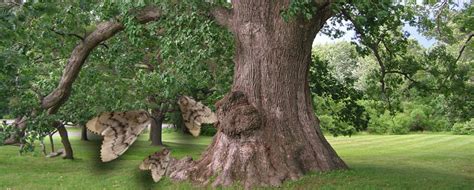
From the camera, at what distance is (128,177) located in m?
1.10

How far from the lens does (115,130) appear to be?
3.04ft

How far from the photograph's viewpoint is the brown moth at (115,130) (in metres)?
0.92

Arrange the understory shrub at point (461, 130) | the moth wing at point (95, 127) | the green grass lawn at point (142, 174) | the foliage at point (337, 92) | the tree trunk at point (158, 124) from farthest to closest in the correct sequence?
the understory shrub at point (461, 130)
the foliage at point (337, 92)
the tree trunk at point (158, 124)
the green grass lawn at point (142, 174)
the moth wing at point (95, 127)

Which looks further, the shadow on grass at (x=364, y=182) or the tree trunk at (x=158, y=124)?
the shadow on grass at (x=364, y=182)

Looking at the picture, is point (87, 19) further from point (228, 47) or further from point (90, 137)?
point (90, 137)

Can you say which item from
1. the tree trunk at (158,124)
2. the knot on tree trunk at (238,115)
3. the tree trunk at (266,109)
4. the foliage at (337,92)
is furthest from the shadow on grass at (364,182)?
the tree trunk at (158,124)

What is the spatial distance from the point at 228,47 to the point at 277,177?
317 centimetres

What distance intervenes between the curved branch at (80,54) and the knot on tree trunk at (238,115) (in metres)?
2.46

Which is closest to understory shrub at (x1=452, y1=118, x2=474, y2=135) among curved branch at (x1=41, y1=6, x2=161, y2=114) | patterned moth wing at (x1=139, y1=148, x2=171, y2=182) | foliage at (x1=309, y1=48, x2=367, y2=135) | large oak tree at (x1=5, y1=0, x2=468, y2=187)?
foliage at (x1=309, y1=48, x2=367, y2=135)

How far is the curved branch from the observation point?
8500mm

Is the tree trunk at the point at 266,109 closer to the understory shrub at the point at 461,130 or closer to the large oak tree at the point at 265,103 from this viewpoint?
the large oak tree at the point at 265,103

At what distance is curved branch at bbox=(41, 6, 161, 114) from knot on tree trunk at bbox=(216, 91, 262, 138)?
2.46 metres

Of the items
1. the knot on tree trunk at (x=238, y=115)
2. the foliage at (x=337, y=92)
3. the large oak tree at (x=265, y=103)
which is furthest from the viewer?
the foliage at (x=337, y=92)

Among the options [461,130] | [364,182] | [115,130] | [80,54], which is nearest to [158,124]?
[115,130]
